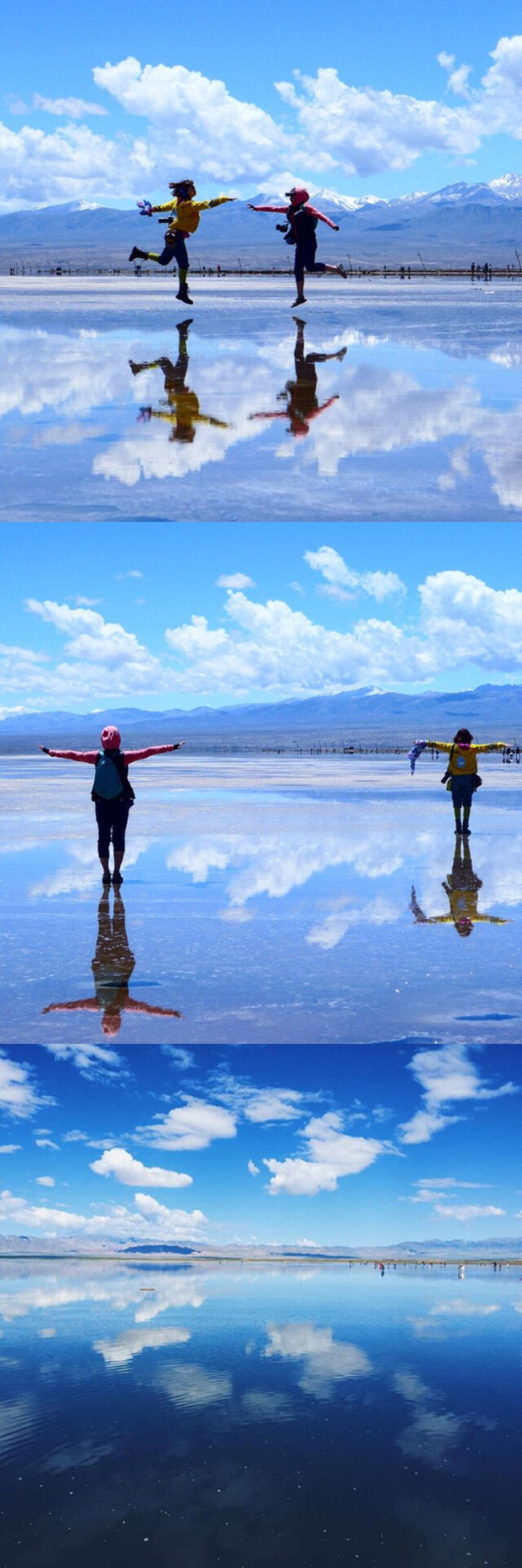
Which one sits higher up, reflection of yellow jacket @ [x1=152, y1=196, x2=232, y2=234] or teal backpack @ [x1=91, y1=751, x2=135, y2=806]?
reflection of yellow jacket @ [x1=152, y1=196, x2=232, y2=234]

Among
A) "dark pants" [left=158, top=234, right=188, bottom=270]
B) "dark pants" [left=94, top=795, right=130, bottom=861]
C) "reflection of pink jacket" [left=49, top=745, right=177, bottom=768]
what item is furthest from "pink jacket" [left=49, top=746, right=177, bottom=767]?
"dark pants" [left=158, top=234, right=188, bottom=270]

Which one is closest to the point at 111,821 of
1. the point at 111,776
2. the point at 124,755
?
the point at 111,776

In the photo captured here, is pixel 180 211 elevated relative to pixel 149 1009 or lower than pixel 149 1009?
elevated

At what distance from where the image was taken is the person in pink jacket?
1440cm

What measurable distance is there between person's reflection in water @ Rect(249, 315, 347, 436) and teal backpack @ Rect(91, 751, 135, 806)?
15.3 feet

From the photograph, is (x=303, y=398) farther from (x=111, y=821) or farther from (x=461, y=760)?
(x=111, y=821)

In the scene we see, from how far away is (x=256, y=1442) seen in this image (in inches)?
547

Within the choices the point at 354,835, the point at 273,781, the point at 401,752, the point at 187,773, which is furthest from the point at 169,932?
the point at 401,752

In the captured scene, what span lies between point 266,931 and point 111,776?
2.52m

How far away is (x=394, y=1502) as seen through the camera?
11.5 m

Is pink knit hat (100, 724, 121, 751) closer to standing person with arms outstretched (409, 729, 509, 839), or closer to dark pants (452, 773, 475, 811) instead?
standing person with arms outstretched (409, 729, 509, 839)

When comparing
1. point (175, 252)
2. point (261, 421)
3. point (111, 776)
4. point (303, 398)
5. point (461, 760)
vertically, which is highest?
point (175, 252)

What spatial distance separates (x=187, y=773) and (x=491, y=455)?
29.4 m

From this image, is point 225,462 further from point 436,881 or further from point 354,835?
point 354,835
